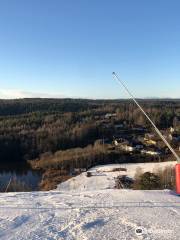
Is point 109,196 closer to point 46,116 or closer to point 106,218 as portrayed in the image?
point 106,218

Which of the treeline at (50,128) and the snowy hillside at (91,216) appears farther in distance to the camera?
the treeline at (50,128)

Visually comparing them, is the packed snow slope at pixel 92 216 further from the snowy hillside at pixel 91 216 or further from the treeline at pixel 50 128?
the treeline at pixel 50 128

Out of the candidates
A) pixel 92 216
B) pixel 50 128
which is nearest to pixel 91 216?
pixel 92 216

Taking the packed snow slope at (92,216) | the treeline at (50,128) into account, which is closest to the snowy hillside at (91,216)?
the packed snow slope at (92,216)

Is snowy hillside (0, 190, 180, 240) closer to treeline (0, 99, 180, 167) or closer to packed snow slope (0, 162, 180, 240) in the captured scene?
packed snow slope (0, 162, 180, 240)

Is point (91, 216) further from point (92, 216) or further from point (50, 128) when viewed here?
point (50, 128)

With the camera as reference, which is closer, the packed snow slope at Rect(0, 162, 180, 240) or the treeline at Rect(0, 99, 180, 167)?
the packed snow slope at Rect(0, 162, 180, 240)

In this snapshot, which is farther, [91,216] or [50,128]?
[50,128]

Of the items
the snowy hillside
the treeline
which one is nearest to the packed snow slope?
the snowy hillside
